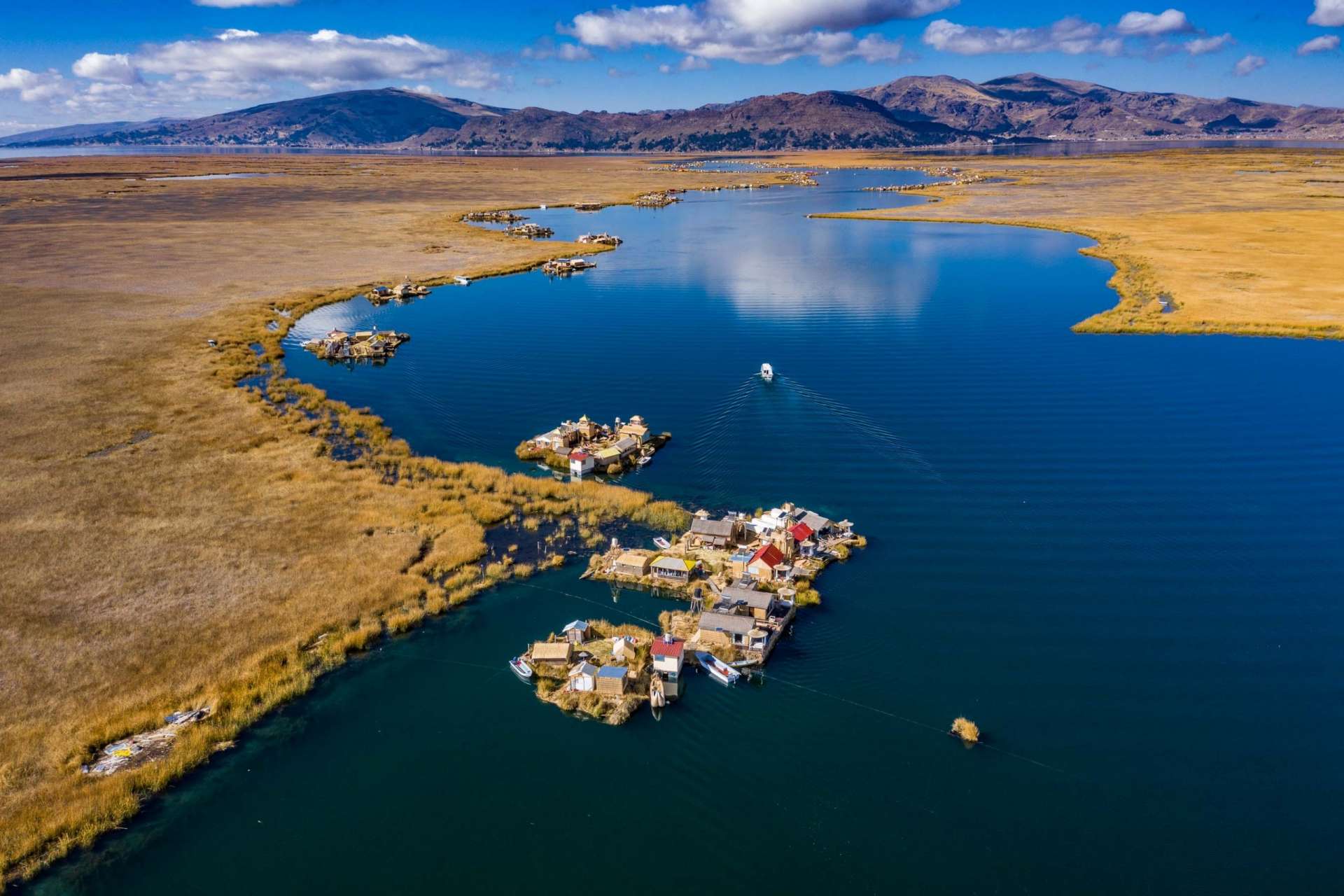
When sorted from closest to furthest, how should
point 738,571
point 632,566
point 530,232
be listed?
1. point 738,571
2. point 632,566
3. point 530,232

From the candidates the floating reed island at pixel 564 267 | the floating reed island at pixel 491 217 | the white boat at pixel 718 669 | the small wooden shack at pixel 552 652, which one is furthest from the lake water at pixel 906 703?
the floating reed island at pixel 491 217

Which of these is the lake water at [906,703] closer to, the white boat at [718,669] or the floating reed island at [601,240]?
the white boat at [718,669]

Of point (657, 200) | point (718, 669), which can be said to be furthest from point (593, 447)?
point (657, 200)

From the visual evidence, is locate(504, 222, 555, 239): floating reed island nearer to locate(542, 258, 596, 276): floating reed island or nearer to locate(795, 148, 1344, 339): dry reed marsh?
locate(542, 258, 596, 276): floating reed island

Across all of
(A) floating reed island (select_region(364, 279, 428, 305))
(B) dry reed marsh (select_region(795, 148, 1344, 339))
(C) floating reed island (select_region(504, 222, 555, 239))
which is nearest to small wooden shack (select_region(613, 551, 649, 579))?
(B) dry reed marsh (select_region(795, 148, 1344, 339))

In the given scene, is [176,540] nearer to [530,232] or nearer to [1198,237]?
[530,232]

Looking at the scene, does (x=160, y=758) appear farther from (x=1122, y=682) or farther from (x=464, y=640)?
(x=1122, y=682)
